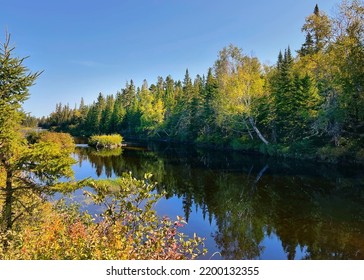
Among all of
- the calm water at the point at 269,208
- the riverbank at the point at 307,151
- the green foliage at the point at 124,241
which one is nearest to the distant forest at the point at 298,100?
the riverbank at the point at 307,151

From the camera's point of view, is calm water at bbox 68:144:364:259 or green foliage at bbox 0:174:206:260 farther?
calm water at bbox 68:144:364:259

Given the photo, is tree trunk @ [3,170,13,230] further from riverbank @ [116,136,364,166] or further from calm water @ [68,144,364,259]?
riverbank @ [116,136,364,166]

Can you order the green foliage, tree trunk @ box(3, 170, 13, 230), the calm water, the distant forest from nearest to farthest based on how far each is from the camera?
the green foliage → tree trunk @ box(3, 170, 13, 230) → the calm water → the distant forest

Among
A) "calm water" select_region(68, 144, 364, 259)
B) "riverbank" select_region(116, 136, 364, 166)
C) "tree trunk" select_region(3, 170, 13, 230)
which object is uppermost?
"riverbank" select_region(116, 136, 364, 166)

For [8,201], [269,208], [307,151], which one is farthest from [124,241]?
[307,151]

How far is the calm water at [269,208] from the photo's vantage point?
489 inches

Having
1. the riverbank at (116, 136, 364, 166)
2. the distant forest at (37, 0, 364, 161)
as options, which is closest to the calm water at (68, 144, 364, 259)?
the riverbank at (116, 136, 364, 166)

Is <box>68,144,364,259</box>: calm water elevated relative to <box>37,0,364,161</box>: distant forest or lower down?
lower down

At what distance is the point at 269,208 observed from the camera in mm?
17906

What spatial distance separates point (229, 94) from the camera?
4522cm

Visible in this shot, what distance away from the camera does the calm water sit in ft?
40.8

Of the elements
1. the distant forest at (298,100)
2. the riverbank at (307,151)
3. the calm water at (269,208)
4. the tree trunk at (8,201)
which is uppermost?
the distant forest at (298,100)

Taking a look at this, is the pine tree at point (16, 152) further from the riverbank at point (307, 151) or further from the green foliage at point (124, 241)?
the riverbank at point (307, 151)

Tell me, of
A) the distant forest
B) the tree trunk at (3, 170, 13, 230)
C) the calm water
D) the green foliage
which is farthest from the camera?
the distant forest
